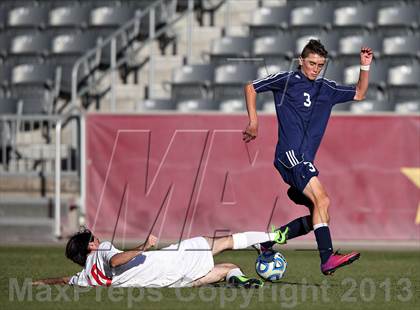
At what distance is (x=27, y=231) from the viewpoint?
17.3m

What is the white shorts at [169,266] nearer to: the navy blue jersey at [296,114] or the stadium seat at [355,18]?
the navy blue jersey at [296,114]

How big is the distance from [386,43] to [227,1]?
315cm

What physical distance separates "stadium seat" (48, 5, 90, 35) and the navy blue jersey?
509 inches

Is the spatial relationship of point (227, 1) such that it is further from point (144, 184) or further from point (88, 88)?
point (144, 184)

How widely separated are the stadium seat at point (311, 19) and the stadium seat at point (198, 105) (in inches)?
101

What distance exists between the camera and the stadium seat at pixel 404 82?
19.2 m

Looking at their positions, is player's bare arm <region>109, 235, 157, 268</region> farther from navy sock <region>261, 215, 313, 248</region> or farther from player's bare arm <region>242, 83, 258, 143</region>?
navy sock <region>261, 215, 313, 248</region>

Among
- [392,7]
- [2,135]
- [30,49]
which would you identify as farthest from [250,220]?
[30,49]

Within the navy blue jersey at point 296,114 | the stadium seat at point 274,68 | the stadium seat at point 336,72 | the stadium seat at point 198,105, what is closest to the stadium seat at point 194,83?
the stadium seat at point 198,105

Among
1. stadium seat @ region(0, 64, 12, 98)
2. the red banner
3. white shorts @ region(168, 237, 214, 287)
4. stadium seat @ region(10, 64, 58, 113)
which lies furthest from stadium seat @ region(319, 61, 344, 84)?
white shorts @ region(168, 237, 214, 287)

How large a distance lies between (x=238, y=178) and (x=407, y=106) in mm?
3674

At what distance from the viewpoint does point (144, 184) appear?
1694 cm

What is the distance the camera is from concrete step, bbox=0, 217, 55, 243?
1727 centimetres

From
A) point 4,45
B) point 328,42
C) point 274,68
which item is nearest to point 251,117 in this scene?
point 274,68
